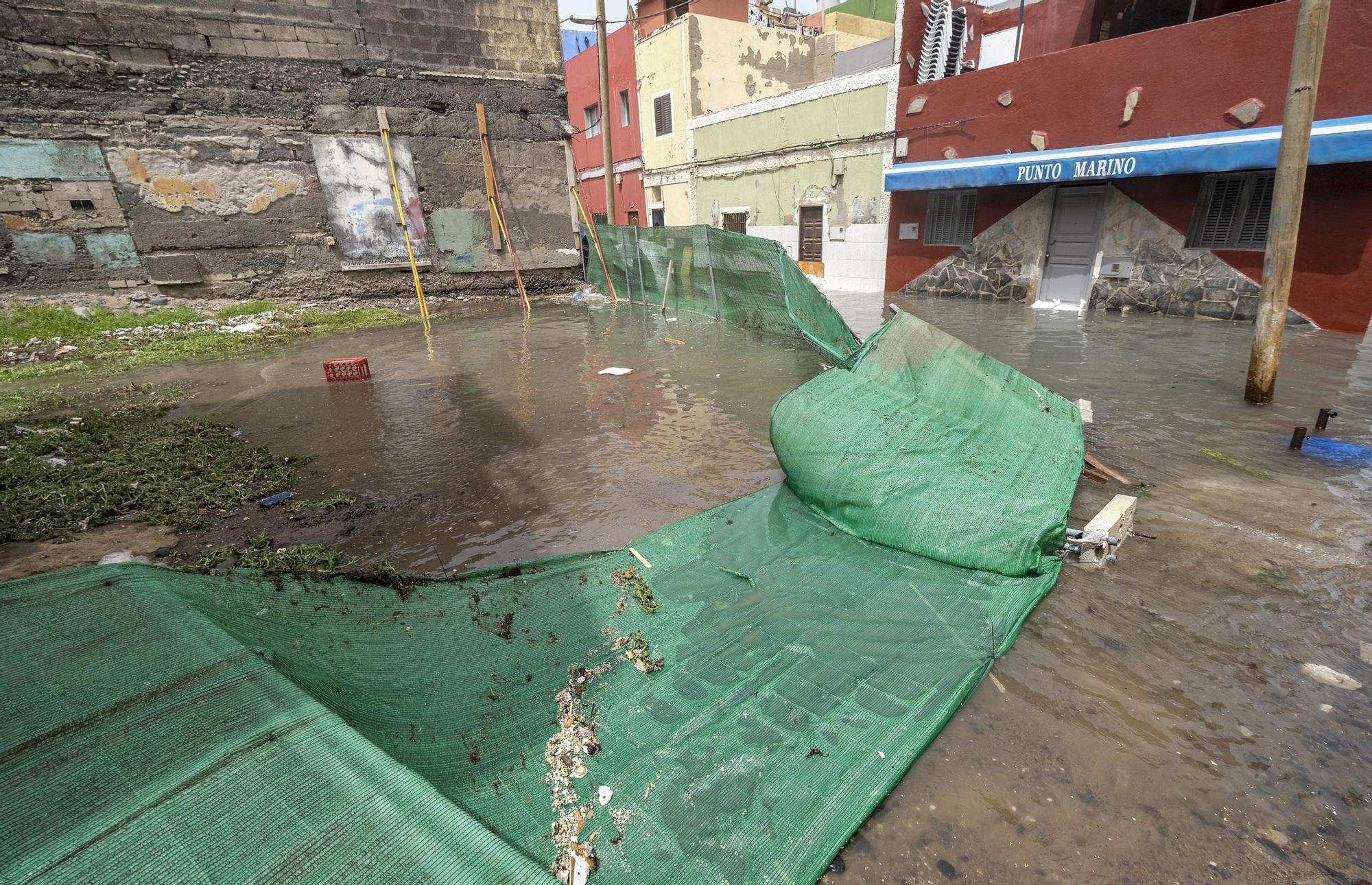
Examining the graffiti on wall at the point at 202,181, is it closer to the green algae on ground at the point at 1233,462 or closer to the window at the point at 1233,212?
the green algae on ground at the point at 1233,462

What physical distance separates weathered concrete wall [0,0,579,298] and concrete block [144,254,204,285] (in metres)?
0.03

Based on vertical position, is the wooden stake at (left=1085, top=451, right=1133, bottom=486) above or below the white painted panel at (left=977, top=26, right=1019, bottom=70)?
below

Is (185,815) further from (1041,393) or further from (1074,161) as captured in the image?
(1074,161)

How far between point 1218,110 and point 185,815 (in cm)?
1385

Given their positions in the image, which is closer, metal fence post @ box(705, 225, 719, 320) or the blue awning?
the blue awning

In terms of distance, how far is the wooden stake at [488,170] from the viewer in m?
12.9

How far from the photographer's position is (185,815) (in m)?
1.26

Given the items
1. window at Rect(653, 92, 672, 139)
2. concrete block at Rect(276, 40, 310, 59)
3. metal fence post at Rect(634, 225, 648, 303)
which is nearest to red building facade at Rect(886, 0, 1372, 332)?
metal fence post at Rect(634, 225, 648, 303)

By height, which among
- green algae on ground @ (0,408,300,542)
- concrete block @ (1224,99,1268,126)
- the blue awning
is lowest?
green algae on ground @ (0,408,300,542)

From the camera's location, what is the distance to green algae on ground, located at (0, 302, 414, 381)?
28.7ft

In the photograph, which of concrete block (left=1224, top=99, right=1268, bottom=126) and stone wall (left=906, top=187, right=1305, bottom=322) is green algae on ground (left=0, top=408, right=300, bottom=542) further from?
concrete block (left=1224, top=99, right=1268, bottom=126)

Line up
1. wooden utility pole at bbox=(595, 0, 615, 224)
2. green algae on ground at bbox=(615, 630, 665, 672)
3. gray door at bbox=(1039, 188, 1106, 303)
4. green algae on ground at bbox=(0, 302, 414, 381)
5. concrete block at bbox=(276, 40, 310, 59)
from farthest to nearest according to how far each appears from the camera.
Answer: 1. wooden utility pole at bbox=(595, 0, 615, 224)
2. gray door at bbox=(1039, 188, 1106, 303)
3. concrete block at bbox=(276, 40, 310, 59)
4. green algae on ground at bbox=(0, 302, 414, 381)
5. green algae on ground at bbox=(615, 630, 665, 672)

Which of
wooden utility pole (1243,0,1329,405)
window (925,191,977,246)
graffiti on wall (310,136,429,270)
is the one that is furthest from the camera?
window (925,191,977,246)

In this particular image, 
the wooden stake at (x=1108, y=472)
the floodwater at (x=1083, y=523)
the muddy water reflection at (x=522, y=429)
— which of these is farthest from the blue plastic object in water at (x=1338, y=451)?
the muddy water reflection at (x=522, y=429)
